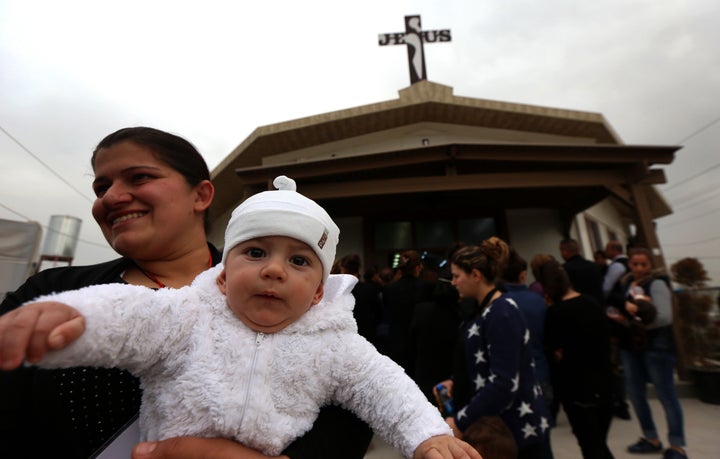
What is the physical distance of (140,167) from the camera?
3.95 feet

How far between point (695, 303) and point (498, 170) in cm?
441

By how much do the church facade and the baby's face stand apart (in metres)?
6.01

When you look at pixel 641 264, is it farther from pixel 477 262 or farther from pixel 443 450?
pixel 443 450

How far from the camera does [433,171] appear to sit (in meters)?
8.33

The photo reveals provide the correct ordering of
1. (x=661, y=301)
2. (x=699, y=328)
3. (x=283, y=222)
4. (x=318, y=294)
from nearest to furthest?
(x=283, y=222) → (x=318, y=294) → (x=661, y=301) → (x=699, y=328)

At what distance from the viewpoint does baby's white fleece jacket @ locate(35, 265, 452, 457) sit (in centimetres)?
85

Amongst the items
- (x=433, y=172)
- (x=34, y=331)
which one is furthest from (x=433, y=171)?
(x=34, y=331)

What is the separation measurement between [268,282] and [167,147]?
0.69 m

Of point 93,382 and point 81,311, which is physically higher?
point 81,311

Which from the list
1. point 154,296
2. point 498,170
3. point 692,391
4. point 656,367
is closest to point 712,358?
point 692,391

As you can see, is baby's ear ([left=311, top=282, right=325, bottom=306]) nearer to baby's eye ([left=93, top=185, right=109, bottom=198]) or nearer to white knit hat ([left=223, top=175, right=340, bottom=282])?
white knit hat ([left=223, top=175, right=340, bottom=282])

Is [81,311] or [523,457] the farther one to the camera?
[523,457]

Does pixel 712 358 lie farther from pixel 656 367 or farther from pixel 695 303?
pixel 656 367

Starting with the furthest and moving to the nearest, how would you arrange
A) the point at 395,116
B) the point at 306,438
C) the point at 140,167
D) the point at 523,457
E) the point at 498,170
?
the point at 395,116, the point at 498,170, the point at 523,457, the point at 140,167, the point at 306,438
